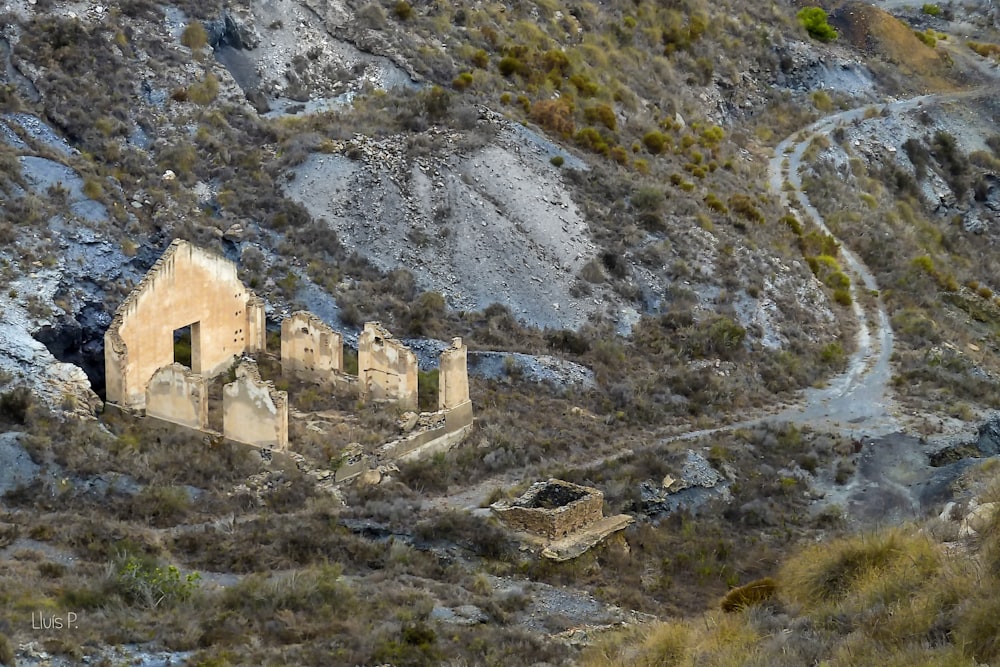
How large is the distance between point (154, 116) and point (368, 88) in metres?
7.40

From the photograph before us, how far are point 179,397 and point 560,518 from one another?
25.4 feet

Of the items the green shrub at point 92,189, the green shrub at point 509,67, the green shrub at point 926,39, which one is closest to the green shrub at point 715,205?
the green shrub at point 509,67

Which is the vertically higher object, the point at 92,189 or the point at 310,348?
the point at 92,189

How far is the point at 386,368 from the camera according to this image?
88.7ft

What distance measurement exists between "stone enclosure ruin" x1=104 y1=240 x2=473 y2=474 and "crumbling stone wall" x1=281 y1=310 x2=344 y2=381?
Result: 0.07ft

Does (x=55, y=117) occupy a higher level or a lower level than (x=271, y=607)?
higher

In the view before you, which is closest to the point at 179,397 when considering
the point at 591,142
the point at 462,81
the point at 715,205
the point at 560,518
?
the point at 560,518

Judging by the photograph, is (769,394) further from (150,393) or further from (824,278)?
(150,393)

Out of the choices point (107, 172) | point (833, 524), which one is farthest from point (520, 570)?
point (107, 172)

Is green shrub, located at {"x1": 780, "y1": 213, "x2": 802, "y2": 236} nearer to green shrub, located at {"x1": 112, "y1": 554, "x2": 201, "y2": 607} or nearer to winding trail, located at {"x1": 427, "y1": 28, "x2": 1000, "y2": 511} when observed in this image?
winding trail, located at {"x1": 427, "y1": 28, "x2": 1000, "y2": 511}

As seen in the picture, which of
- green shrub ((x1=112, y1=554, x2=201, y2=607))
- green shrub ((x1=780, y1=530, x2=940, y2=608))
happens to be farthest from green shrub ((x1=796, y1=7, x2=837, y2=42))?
green shrub ((x1=112, y1=554, x2=201, y2=607))

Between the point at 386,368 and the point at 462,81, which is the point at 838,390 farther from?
the point at 462,81

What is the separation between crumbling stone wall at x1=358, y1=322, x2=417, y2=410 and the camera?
26.9m

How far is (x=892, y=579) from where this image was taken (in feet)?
49.1
